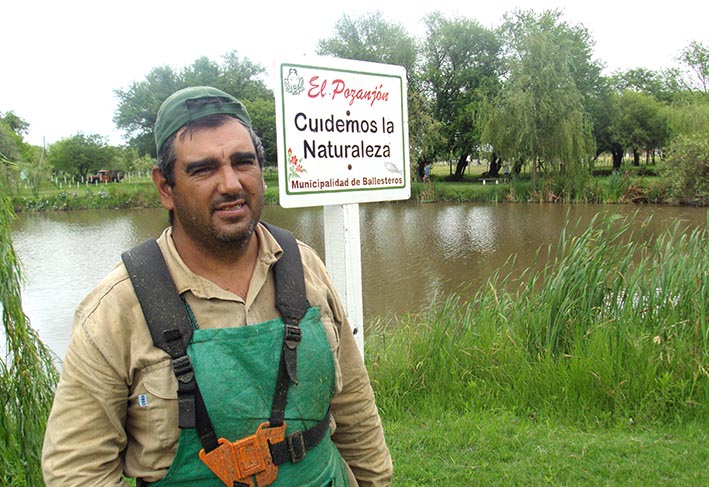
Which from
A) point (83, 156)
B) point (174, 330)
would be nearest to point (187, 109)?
point (174, 330)

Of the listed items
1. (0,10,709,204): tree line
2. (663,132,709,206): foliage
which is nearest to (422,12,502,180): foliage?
(0,10,709,204): tree line

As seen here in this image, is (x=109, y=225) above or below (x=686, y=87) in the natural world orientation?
below

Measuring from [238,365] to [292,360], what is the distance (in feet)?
0.44

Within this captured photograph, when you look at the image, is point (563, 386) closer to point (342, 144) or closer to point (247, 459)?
point (342, 144)

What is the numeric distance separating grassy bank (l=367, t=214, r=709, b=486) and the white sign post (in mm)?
1152

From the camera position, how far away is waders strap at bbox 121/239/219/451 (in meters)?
1.33

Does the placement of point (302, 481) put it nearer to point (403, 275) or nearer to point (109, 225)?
point (403, 275)

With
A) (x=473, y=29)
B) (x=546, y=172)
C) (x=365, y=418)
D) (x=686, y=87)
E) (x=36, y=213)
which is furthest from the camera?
(x=686, y=87)

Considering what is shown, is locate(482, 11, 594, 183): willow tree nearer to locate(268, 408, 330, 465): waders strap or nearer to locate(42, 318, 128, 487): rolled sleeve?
locate(268, 408, 330, 465): waders strap

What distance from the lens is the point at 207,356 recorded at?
4.50 feet

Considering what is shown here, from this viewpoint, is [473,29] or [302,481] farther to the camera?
[473,29]

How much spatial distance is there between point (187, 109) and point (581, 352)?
142 inches

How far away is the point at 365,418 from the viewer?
1.77 m

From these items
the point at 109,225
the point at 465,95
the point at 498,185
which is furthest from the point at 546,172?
the point at 109,225
